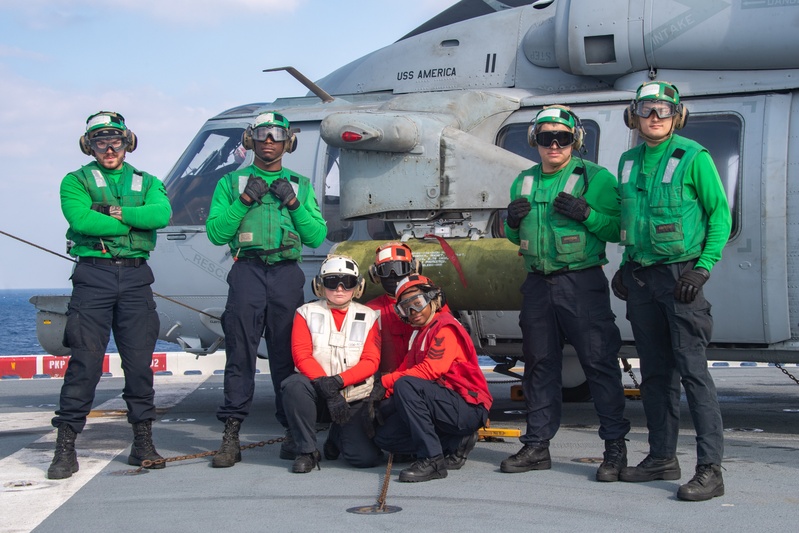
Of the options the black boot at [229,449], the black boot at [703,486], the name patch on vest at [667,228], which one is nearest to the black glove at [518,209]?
the name patch on vest at [667,228]

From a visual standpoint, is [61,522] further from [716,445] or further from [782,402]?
[782,402]

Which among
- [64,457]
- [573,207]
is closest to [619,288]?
[573,207]

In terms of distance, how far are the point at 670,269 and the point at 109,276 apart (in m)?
3.46

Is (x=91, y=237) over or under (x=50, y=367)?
over

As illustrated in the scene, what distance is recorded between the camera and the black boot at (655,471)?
571cm

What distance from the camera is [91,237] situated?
252 inches

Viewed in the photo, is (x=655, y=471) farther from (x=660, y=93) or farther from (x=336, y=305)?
(x=336, y=305)

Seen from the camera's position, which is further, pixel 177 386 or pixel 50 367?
pixel 50 367

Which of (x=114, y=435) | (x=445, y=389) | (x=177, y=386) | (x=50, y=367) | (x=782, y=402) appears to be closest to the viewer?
(x=445, y=389)

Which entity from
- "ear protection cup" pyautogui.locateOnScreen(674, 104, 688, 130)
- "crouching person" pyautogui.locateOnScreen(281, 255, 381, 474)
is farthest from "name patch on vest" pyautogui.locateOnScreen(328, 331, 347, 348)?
"ear protection cup" pyautogui.locateOnScreen(674, 104, 688, 130)

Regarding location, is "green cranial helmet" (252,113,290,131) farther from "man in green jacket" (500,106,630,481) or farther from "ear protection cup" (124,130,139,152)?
"man in green jacket" (500,106,630,481)

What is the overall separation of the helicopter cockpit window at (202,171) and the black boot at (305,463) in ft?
11.1

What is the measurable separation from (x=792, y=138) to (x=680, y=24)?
120 cm

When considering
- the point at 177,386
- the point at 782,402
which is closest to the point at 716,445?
the point at 782,402
